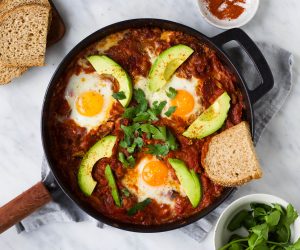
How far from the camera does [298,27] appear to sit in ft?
13.7

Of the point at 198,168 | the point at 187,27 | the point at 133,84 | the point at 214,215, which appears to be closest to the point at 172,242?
the point at 214,215

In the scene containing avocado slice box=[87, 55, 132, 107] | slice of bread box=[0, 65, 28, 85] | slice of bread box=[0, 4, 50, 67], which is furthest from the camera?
slice of bread box=[0, 65, 28, 85]

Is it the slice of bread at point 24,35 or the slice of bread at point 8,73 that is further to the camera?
the slice of bread at point 8,73

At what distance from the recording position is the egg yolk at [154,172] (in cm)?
389

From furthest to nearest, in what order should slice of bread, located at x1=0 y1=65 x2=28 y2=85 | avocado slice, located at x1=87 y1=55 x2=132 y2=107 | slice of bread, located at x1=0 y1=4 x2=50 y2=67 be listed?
slice of bread, located at x1=0 y1=65 x2=28 y2=85
slice of bread, located at x1=0 y1=4 x2=50 y2=67
avocado slice, located at x1=87 y1=55 x2=132 y2=107

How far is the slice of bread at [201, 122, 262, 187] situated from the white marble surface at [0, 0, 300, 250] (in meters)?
0.42

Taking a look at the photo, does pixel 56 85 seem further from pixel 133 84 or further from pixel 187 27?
pixel 187 27

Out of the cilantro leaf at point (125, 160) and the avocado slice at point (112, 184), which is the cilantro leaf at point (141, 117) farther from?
the avocado slice at point (112, 184)

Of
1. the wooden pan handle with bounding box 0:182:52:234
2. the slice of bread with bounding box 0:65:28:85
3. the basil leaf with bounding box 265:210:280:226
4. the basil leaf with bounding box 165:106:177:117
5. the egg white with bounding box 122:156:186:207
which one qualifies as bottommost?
the basil leaf with bounding box 265:210:280:226

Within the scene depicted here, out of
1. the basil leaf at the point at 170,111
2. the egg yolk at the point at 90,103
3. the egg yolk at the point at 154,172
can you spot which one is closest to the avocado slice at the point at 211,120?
the basil leaf at the point at 170,111

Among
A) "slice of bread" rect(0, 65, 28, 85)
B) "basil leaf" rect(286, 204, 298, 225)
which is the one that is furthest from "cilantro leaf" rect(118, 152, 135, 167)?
"basil leaf" rect(286, 204, 298, 225)

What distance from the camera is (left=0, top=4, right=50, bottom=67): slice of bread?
3947mm

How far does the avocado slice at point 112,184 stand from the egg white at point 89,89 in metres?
0.31

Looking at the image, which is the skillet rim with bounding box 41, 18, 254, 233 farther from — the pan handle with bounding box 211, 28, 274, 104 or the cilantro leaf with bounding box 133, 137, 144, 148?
the cilantro leaf with bounding box 133, 137, 144, 148
